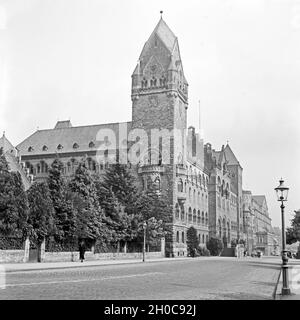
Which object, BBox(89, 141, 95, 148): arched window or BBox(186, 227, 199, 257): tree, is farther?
BBox(89, 141, 95, 148): arched window

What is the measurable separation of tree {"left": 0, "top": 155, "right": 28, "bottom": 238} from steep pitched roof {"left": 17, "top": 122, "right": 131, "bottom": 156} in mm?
47548

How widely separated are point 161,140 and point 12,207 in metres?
41.0

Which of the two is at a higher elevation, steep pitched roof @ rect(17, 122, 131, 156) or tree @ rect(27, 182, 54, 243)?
steep pitched roof @ rect(17, 122, 131, 156)

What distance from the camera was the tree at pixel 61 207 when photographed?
39.8 meters

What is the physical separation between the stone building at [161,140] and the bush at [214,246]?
2.06 metres

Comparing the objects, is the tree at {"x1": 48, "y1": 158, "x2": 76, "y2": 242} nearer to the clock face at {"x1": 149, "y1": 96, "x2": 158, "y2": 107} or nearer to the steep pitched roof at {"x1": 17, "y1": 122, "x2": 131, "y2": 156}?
the clock face at {"x1": 149, "y1": 96, "x2": 158, "y2": 107}

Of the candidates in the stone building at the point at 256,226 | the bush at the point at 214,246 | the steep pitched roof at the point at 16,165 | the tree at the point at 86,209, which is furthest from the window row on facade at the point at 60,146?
the stone building at the point at 256,226

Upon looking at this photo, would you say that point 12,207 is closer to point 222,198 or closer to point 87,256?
point 87,256

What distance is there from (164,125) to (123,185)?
19.1 metres

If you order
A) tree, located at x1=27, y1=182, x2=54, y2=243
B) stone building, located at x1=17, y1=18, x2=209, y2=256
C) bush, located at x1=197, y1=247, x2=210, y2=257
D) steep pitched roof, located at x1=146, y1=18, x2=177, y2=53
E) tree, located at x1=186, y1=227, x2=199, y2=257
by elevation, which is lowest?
bush, located at x1=197, y1=247, x2=210, y2=257

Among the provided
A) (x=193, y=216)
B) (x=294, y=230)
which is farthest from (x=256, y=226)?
(x=294, y=230)

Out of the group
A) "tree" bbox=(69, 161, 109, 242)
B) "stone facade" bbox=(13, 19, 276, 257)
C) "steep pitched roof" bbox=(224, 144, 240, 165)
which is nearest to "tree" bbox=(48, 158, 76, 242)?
"tree" bbox=(69, 161, 109, 242)

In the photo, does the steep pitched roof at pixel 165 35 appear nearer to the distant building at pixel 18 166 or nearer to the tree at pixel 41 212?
the distant building at pixel 18 166

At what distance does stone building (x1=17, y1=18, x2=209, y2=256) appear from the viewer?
71812 millimetres
